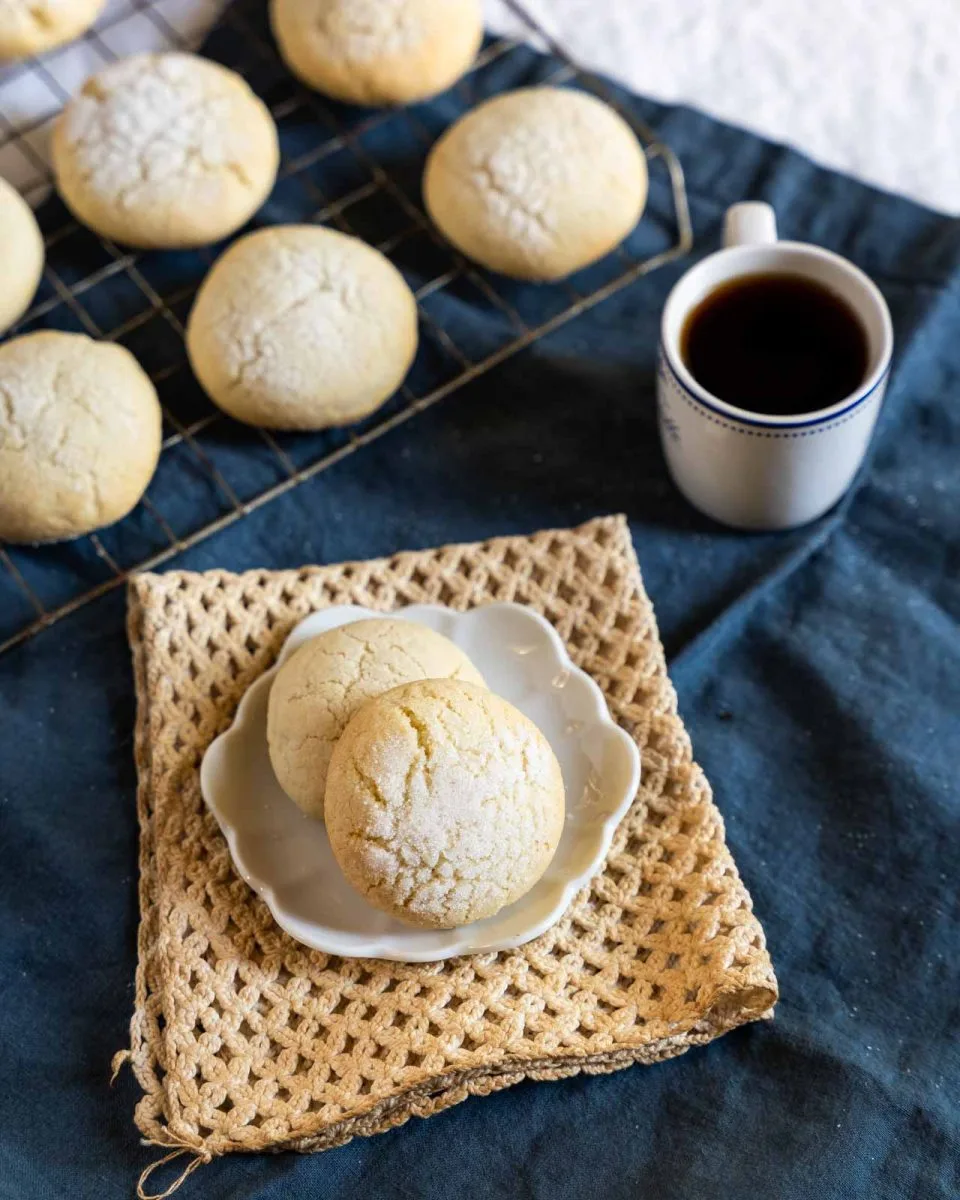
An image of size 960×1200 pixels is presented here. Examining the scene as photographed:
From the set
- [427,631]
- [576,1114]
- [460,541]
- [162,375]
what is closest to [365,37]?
[162,375]

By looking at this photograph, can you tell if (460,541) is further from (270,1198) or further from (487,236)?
(270,1198)

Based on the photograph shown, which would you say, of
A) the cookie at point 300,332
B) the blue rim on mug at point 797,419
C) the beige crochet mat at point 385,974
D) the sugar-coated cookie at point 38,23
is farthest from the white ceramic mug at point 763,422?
the sugar-coated cookie at point 38,23

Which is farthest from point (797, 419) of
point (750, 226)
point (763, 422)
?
point (750, 226)

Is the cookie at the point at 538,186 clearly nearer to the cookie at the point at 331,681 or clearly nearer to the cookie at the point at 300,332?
the cookie at the point at 300,332

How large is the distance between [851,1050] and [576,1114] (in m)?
0.23

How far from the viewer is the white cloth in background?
1.54m

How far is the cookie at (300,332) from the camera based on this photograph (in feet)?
4.14

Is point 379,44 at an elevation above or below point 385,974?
above

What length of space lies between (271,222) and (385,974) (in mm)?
861

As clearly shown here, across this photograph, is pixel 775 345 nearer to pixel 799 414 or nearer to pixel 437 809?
pixel 799 414

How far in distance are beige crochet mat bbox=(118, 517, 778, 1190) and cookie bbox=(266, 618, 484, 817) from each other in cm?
→ 9

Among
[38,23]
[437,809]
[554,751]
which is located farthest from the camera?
[38,23]

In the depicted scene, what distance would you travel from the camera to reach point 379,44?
1415 millimetres

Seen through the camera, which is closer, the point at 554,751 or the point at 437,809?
the point at 437,809
